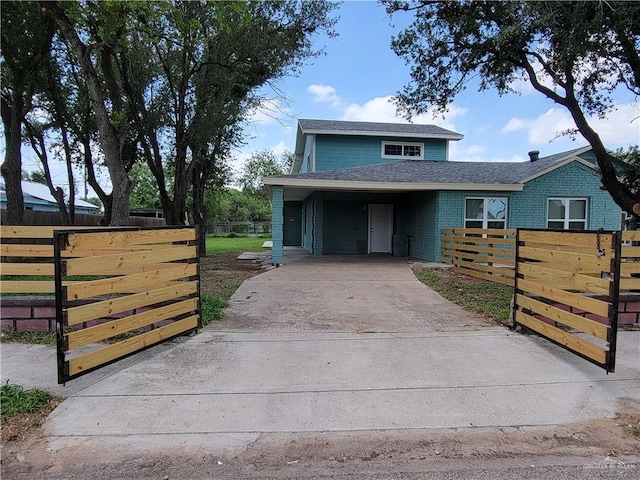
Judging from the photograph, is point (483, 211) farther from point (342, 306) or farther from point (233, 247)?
point (233, 247)

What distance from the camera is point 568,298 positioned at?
14.8ft

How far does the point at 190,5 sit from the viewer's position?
9031 millimetres

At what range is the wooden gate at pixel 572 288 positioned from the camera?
3959 millimetres

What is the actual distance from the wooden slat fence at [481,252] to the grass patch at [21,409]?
8439 mm

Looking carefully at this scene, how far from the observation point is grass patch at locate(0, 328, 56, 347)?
4.90 metres

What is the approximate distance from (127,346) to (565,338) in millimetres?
4836

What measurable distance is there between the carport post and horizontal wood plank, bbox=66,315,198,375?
7373 mm

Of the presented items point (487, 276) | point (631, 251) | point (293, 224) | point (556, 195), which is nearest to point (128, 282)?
point (631, 251)

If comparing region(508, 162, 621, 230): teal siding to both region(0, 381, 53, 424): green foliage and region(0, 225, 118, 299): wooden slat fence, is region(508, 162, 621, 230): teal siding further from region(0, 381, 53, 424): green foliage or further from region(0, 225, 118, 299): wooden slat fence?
region(0, 381, 53, 424): green foliage

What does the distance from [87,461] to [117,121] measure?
7381mm

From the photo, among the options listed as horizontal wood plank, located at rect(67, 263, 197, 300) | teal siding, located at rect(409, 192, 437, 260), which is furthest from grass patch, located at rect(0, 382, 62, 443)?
teal siding, located at rect(409, 192, 437, 260)

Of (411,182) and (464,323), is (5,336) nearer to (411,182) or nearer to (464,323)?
(464,323)

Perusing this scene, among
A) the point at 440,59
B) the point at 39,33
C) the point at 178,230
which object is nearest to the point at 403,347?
the point at 178,230

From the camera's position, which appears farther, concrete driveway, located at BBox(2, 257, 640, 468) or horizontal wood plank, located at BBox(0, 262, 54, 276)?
horizontal wood plank, located at BBox(0, 262, 54, 276)
